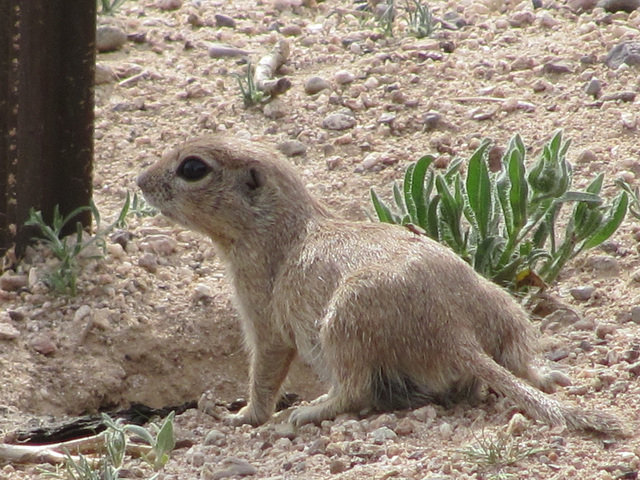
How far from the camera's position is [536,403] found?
13.1 feet

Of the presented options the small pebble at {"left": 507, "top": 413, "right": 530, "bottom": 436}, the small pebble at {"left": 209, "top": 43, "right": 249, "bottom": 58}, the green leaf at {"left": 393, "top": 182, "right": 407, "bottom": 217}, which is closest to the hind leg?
the small pebble at {"left": 507, "top": 413, "right": 530, "bottom": 436}

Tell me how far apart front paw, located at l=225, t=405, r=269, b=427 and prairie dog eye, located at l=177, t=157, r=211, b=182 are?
1.06 meters

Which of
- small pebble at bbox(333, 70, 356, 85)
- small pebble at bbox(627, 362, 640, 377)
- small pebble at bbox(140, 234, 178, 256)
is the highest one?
small pebble at bbox(333, 70, 356, 85)

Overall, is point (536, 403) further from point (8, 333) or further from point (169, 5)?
point (169, 5)

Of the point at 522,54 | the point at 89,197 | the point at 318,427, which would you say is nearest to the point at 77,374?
the point at 89,197

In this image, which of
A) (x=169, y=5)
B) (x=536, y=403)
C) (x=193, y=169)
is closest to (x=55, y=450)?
(x=193, y=169)

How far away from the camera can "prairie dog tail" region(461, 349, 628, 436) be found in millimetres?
3826

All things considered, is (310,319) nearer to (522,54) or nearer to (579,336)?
(579,336)

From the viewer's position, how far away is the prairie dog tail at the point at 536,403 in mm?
3826

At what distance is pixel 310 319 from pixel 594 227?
1656 mm

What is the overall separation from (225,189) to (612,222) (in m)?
1.90

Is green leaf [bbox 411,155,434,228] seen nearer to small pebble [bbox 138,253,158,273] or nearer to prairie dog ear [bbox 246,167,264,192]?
prairie dog ear [bbox 246,167,264,192]

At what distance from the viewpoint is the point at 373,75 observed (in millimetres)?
7227

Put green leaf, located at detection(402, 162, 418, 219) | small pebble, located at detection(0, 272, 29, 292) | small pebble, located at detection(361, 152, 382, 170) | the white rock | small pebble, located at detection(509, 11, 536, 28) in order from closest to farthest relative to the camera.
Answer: green leaf, located at detection(402, 162, 418, 219)
the white rock
small pebble, located at detection(0, 272, 29, 292)
small pebble, located at detection(361, 152, 382, 170)
small pebble, located at detection(509, 11, 536, 28)
